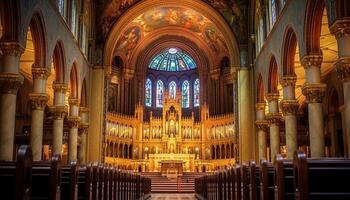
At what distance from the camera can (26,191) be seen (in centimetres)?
646

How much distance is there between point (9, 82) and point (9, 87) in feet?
0.71

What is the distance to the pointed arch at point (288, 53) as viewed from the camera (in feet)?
73.4

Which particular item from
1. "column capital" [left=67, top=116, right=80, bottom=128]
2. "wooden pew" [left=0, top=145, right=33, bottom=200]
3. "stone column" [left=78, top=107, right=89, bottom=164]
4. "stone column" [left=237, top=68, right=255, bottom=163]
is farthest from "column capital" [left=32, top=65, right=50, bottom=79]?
"stone column" [left=237, top=68, right=255, bottom=163]

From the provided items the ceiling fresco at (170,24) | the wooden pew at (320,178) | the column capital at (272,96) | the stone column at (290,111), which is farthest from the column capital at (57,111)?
the wooden pew at (320,178)

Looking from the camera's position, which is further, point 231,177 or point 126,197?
point 126,197

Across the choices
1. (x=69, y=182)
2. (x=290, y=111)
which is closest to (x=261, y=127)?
(x=290, y=111)

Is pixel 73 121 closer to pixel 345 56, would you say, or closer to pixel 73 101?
pixel 73 101

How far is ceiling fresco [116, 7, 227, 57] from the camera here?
41219 millimetres

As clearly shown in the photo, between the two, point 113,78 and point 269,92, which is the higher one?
point 113,78

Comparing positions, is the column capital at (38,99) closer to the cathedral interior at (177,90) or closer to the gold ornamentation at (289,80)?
the cathedral interior at (177,90)

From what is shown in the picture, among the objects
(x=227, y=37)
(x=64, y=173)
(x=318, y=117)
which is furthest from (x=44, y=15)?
(x=227, y=37)

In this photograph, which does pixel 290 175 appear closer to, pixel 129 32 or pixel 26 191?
pixel 26 191

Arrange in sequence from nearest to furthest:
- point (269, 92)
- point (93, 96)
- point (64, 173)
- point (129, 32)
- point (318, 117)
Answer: point (64, 173)
point (318, 117)
point (269, 92)
point (93, 96)
point (129, 32)

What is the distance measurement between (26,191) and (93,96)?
2738 centimetres
